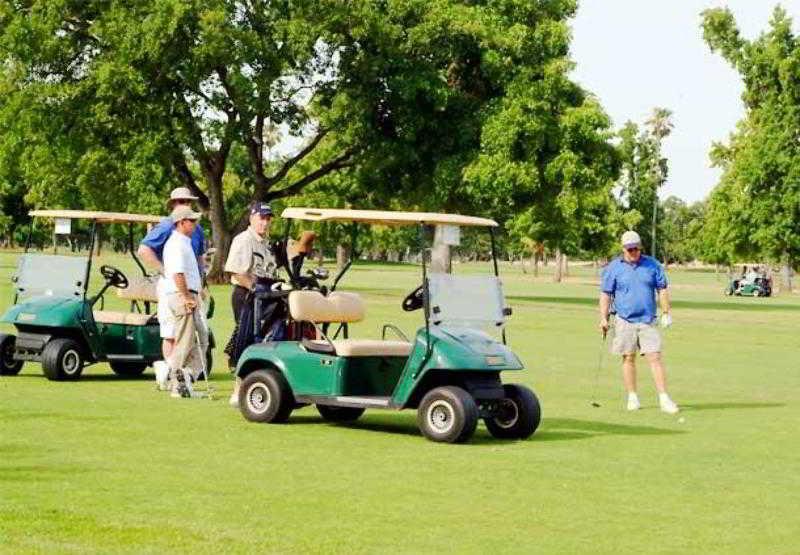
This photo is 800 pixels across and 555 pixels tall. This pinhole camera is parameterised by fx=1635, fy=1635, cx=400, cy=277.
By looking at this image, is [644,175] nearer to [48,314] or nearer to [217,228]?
[217,228]

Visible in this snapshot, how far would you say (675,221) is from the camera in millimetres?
185000

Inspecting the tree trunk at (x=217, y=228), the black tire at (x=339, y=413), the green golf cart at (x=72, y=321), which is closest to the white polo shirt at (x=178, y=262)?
the green golf cart at (x=72, y=321)

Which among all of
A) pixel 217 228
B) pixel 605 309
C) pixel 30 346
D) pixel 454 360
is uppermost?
pixel 217 228

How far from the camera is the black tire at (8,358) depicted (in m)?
18.2

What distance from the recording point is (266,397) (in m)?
14.1

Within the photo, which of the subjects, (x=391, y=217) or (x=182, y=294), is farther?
(x=182, y=294)

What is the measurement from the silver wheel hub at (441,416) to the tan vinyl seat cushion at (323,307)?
175 cm

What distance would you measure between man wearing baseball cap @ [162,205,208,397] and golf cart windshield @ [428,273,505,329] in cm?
365

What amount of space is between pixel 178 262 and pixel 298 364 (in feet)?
9.42

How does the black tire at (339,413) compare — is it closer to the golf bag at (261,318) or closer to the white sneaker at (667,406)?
the golf bag at (261,318)

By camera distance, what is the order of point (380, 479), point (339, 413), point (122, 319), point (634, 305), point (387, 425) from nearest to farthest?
point (380, 479), point (387, 425), point (339, 413), point (634, 305), point (122, 319)

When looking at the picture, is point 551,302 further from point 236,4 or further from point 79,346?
point 79,346

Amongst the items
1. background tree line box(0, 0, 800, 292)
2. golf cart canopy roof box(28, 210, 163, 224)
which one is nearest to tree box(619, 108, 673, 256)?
background tree line box(0, 0, 800, 292)

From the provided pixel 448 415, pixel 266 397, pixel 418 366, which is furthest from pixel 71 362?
pixel 448 415
